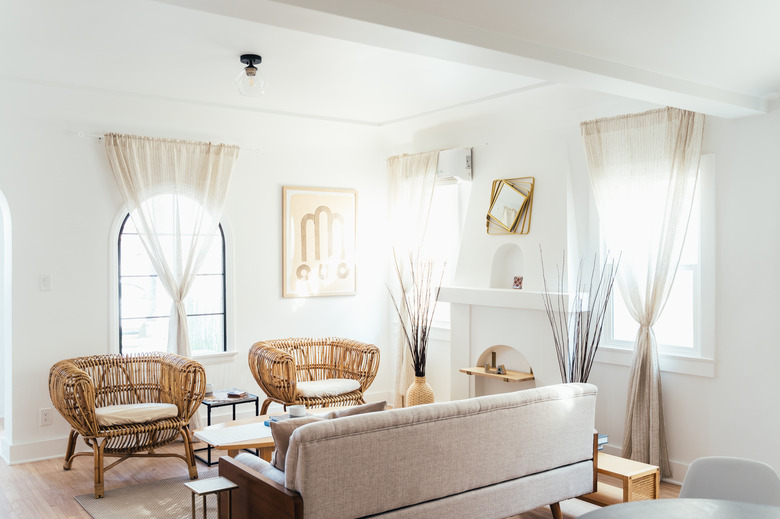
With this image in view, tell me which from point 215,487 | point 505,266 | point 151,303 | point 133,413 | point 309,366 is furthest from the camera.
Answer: point 309,366

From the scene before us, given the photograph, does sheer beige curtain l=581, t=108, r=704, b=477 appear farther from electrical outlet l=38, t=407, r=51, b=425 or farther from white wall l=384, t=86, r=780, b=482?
electrical outlet l=38, t=407, r=51, b=425

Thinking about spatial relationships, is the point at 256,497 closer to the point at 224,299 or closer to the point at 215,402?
the point at 215,402

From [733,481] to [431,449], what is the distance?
3.97ft

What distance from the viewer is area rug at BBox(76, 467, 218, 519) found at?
13.4ft

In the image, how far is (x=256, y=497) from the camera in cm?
302

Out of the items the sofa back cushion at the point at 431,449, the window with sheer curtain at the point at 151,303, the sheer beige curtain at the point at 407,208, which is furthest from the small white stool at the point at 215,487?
the sheer beige curtain at the point at 407,208

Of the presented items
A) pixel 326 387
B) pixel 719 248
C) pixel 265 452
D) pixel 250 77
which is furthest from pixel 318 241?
pixel 719 248

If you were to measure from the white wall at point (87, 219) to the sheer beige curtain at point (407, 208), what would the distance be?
856mm

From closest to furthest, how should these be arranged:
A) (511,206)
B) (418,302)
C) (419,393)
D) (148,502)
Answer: (148,502)
(511,206)
(419,393)
(418,302)

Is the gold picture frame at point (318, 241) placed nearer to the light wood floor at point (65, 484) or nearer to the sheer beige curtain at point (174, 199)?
the sheer beige curtain at point (174, 199)

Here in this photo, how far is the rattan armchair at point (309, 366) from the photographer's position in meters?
5.39

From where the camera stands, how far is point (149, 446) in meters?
4.66

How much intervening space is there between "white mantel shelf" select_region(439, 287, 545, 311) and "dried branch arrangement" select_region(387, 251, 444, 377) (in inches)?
7.0

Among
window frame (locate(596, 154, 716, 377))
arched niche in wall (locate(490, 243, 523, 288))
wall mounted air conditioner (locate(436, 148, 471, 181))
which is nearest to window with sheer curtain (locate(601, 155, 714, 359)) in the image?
window frame (locate(596, 154, 716, 377))
